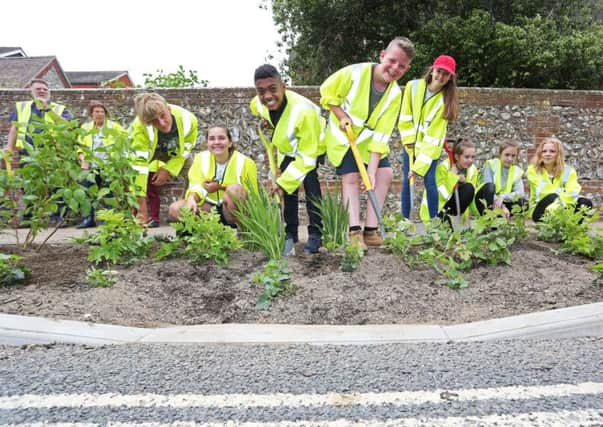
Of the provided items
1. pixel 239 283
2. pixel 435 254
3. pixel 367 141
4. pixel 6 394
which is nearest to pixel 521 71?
pixel 367 141

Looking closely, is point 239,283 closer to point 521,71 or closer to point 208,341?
point 208,341

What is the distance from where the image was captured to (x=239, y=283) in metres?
3.35

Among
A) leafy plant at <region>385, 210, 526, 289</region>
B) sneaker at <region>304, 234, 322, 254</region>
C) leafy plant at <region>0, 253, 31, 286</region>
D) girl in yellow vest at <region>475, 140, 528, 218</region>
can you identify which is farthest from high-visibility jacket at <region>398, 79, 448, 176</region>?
leafy plant at <region>0, 253, 31, 286</region>

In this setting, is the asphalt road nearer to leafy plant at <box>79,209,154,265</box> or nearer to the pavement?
the pavement

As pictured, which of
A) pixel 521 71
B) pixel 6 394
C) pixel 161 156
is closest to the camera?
pixel 6 394

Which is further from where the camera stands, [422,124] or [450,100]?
[422,124]

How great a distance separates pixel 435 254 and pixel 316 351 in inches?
57.3

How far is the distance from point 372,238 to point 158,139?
2.72m

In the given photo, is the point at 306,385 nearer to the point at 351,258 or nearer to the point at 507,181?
the point at 351,258

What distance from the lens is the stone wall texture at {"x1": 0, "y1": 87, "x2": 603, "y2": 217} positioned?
23.9 feet

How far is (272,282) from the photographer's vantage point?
3105 millimetres

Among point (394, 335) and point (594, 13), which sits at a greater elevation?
point (594, 13)

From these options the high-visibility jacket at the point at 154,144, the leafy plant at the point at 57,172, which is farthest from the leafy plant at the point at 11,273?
the high-visibility jacket at the point at 154,144

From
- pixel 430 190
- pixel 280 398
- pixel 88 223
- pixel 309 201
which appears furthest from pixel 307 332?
pixel 88 223
